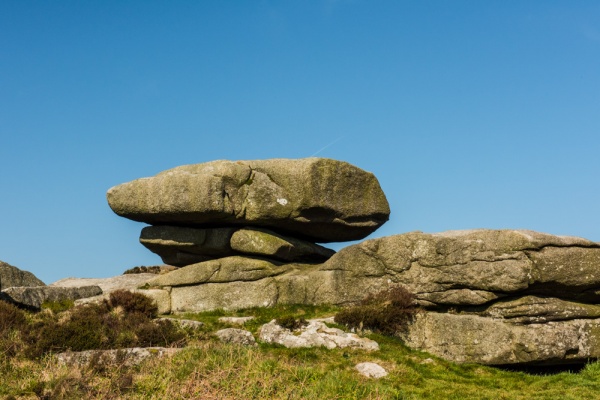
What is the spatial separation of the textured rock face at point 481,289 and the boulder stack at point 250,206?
2.44 metres

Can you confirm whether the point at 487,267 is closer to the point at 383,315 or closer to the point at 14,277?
the point at 383,315

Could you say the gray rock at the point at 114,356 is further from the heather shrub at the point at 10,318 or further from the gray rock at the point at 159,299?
the gray rock at the point at 159,299

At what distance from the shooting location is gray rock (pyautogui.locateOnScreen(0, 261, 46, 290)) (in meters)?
31.2

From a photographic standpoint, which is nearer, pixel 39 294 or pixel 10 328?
pixel 10 328

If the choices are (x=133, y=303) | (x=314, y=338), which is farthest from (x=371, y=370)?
(x=133, y=303)

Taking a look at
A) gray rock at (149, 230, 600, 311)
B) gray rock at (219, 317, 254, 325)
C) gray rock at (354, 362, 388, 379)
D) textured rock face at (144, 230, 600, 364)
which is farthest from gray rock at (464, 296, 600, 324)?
gray rock at (219, 317, 254, 325)

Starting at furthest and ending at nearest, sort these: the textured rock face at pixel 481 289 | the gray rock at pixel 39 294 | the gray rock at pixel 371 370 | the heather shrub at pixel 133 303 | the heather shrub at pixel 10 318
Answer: the gray rock at pixel 39 294
the heather shrub at pixel 133 303
the textured rock face at pixel 481 289
the heather shrub at pixel 10 318
the gray rock at pixel 371 370

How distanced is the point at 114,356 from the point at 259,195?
12.7 metres

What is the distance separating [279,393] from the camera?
1496 cm

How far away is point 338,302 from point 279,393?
38.9ft

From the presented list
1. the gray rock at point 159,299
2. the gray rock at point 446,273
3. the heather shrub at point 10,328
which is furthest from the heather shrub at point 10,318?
the gray rock at point 446,273

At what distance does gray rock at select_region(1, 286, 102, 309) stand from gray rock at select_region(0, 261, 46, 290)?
Result: 93.6 inches

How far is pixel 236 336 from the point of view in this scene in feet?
69.9

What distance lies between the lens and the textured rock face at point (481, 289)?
23.1m
